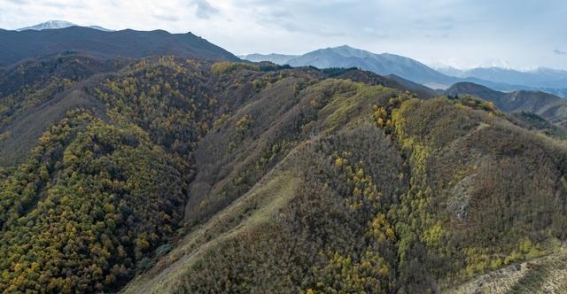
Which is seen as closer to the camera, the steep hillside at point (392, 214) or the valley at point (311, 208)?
the steep hillside at point (392, 214)

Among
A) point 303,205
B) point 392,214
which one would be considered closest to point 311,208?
point 303,205

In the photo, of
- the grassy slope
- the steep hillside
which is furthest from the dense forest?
the grassy slope

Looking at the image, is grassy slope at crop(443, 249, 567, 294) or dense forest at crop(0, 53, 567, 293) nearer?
grassy slope at crop(443, 249, 567, 294)

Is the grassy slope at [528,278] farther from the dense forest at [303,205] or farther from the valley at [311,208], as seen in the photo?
the dense forest at [303,205]

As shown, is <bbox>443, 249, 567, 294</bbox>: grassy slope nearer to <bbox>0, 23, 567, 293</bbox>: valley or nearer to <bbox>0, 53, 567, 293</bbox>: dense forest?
<bbox>0, 23, 567, 293</bbox>: valley

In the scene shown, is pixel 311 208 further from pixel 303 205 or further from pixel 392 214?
pixel 392 214

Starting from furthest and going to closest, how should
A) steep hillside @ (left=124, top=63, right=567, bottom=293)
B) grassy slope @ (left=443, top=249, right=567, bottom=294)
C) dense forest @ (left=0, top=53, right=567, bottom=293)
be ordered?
1. dense forest @ (left=0, top=53, right=567, bottom=293)
2. steep hillside @ (left=124, top=63, right=567, bottom=293)
3. grassy slope @ (left=443, top=249, right=567, bottom=294)

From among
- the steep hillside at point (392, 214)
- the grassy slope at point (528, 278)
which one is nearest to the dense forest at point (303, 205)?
the steep hillside at point (392, 214)

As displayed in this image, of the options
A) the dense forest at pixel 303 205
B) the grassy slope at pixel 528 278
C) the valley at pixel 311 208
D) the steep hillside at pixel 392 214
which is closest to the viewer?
the grassy slope at pixel 528 278

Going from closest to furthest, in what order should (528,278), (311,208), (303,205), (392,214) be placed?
(528,278), (303,205), (311,208), (392,214)
